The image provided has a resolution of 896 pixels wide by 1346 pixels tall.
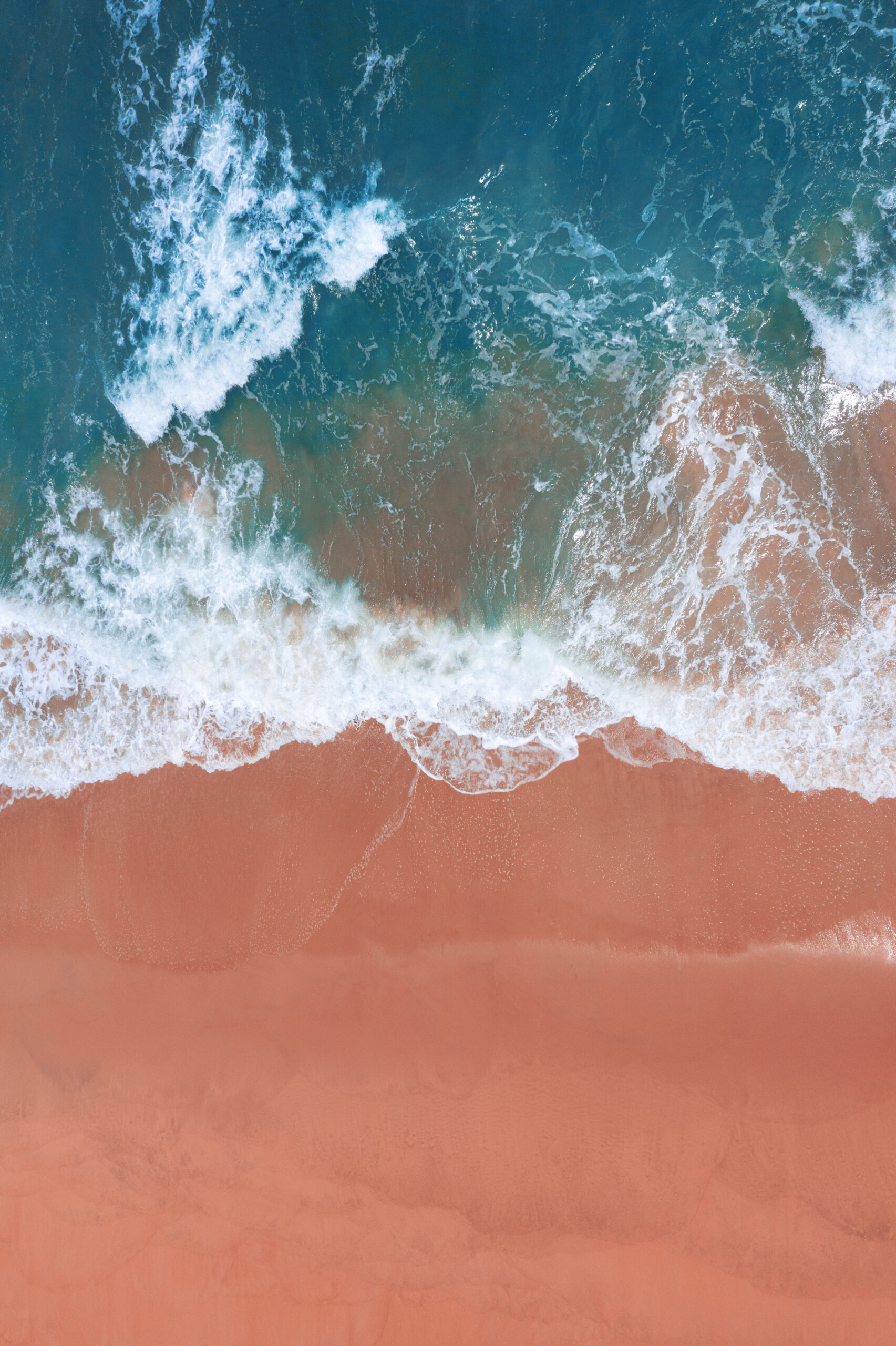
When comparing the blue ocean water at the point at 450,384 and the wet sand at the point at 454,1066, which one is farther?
the blue ocean water at the point at 450,384

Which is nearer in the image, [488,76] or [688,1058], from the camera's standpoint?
[688,1058]

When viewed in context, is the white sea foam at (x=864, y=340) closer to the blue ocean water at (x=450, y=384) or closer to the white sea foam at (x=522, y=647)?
the blue ocean water at (x=450, y=384)

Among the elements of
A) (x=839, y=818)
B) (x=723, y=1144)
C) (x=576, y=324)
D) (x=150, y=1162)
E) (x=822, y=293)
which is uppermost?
(x=822, y=293)

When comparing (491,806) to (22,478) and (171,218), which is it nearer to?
(22,478)

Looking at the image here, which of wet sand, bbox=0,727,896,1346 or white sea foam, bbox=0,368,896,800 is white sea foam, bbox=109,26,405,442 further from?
wet sand, bbox=0,727,896,1346

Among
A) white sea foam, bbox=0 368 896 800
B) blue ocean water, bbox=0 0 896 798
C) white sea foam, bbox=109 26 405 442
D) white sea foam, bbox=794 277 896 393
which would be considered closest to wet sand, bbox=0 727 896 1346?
white sea foam, bbox=0 368 896 800

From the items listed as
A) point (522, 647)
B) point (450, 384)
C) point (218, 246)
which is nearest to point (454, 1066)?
point (522, 647)

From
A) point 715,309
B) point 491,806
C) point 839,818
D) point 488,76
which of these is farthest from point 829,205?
point 491,806

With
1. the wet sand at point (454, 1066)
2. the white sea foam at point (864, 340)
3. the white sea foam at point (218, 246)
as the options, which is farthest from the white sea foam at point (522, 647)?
the white sea foam at point (218, 246)
